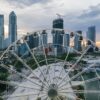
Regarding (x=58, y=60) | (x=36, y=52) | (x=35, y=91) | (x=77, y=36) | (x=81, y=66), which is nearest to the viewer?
(x=35, y=91)

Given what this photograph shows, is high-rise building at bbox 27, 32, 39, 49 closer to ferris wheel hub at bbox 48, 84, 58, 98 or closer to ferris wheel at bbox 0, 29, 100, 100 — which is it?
ferris wheel at bbox 0, 29, 100, 100

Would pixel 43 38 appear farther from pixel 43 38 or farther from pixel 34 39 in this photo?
pixel 34 39

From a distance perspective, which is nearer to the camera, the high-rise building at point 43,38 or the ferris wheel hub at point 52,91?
the ferris wheel hub at point 52,91

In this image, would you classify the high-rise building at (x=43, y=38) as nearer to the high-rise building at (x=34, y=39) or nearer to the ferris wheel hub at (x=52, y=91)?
the high-rise building at (x=34, y=39)

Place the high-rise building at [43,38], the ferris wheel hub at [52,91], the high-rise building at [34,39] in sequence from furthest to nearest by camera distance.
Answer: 1. the high-rise building at [34,39]
2. the high-rise building at [43,38]
3. the ferris wheel hub at [52,91]

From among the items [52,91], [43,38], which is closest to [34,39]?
[43,38]

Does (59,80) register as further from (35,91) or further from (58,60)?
(58,60)

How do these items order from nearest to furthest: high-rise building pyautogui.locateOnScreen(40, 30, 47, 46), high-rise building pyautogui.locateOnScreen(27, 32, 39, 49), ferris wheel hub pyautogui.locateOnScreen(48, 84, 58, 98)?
1. ferris wheel hub pyautogui.locateOnScreen(48, 84, 58, 98)
2. high-rise building pyautogui.locateOnScreen(40, 30, 47, 46)
3. high-rise building pyautogui.locateOnScreen(27, 32, 39, 49)

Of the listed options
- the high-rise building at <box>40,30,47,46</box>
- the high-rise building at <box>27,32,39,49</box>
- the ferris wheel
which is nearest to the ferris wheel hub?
the ferris wheel

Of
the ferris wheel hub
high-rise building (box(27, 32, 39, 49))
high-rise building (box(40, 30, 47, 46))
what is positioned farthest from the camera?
high-rise building (box(27, 32, 39, 49))

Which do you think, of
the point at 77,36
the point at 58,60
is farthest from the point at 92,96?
the point at 77,36

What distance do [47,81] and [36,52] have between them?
5.73 metres

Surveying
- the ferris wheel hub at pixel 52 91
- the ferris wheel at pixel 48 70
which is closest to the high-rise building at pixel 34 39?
the ferris wheel at pixel 48 70

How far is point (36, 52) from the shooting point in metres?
29.9
